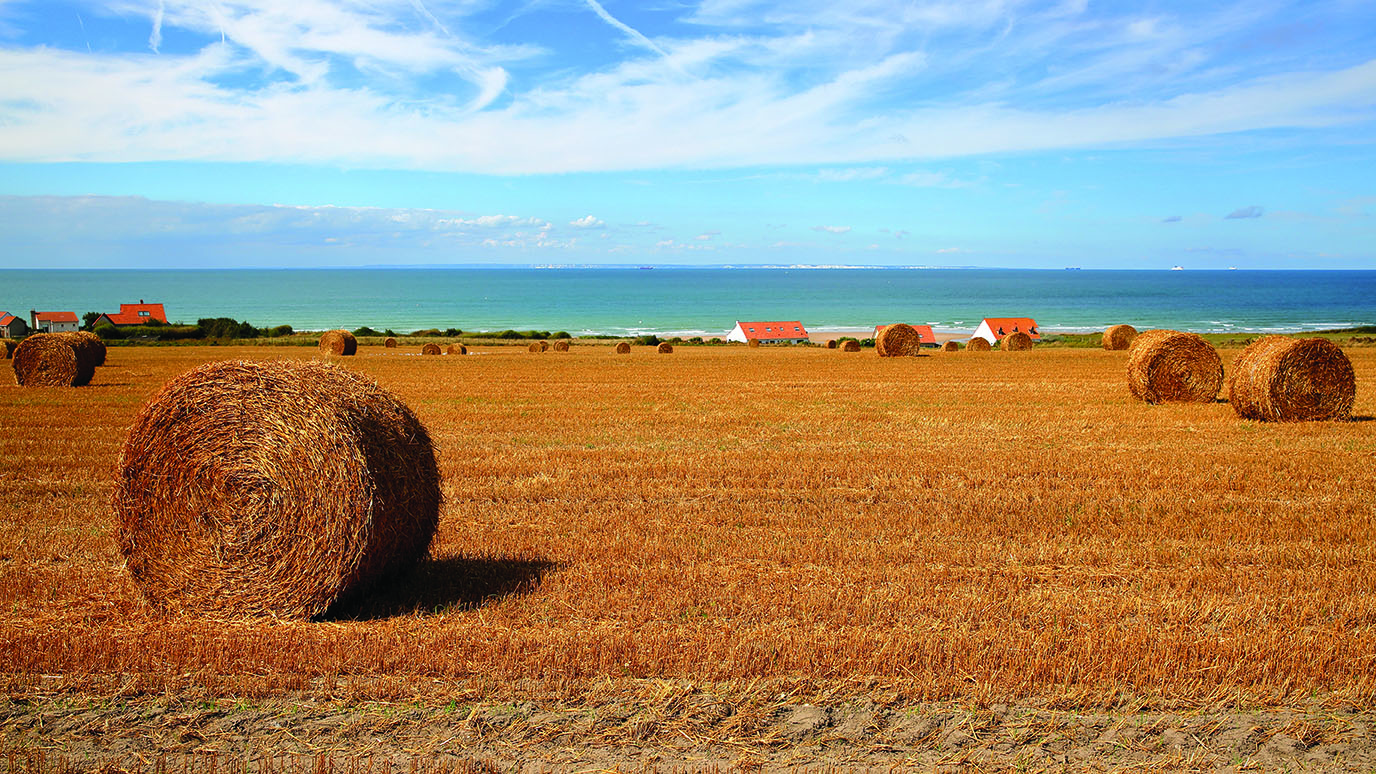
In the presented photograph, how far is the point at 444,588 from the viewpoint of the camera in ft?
24.7

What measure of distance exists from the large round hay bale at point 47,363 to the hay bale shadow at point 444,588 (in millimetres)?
22998

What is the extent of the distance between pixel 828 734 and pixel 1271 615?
12.9 feet

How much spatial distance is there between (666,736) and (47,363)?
27185 millimetres

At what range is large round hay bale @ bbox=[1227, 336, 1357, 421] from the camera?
17688 mm

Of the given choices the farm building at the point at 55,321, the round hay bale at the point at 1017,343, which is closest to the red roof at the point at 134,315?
the farm building at the point at 55,321

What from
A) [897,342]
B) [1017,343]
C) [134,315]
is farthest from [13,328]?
[1017,343]

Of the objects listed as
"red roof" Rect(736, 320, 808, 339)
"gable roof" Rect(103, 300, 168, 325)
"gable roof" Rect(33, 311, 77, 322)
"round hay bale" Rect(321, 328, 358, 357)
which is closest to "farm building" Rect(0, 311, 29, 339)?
"gable roof" Rect(33, 311, 77, 322)

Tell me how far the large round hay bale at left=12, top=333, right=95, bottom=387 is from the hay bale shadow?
905 inches

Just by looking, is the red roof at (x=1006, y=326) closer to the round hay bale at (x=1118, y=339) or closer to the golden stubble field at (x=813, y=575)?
the round hay bale at (x=1118, y=339)

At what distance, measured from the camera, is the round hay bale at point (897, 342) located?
1730 inches

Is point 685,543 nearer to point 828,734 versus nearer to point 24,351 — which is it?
point 828,734

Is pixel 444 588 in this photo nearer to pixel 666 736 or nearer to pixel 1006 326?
pixel 666 736

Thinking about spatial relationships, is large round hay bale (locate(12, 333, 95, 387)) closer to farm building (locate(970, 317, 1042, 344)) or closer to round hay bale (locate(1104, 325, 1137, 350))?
round hay bale (locate(1104, 325, 1137, 350))

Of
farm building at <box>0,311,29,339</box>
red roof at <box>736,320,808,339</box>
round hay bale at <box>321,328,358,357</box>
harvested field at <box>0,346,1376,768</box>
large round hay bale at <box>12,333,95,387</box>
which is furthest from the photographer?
red roof at <box>736,320,808,339</box>
